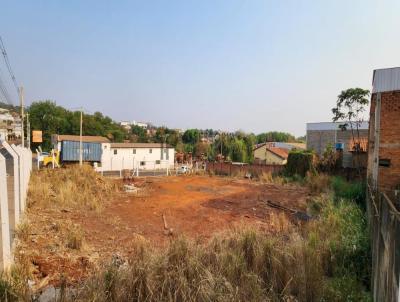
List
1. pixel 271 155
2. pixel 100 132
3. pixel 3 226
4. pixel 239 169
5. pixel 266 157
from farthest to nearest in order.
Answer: pixel 100 132
pixel 266 157
pixel 271 155
pixel 239 169
pixel 3 226

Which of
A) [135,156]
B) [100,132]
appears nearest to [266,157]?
[135,156]

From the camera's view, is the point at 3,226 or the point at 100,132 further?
the point at 100,132

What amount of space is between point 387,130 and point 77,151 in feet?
80.3

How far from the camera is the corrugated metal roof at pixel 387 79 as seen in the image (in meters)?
8.54

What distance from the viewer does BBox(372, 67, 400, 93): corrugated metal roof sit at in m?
8.54

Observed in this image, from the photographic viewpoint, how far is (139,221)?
28.2 feet

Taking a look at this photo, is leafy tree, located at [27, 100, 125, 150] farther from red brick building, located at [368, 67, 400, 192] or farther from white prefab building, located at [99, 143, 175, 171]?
red brick building, located at [368, 67, 400, 192]

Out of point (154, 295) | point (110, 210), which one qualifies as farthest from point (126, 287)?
point (110, 210)

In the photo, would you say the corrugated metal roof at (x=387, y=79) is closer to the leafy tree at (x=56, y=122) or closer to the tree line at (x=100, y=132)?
the tree line at (x=100, y=132)

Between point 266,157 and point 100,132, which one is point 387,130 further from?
point 100,132

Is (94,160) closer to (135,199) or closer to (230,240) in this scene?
(135,199)

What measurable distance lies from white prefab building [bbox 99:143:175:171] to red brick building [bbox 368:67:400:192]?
74.4ft

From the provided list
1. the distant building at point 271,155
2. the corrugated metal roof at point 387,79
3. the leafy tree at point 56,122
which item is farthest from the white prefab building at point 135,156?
the corrugated metal roof at point 387,79

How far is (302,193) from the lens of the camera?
14992 millimetres
